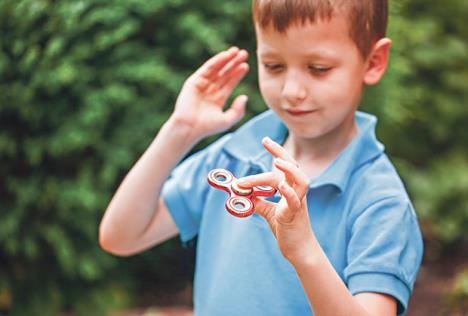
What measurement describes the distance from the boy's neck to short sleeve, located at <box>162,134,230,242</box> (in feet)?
0.97

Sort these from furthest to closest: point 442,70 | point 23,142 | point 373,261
A: 1. point 442,70
2. point 23,142
3. point 373,261

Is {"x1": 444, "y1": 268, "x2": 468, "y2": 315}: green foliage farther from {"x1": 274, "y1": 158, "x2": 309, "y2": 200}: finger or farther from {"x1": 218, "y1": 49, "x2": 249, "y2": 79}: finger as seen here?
{"x1": 274, "y1": 158, "x2": 309, "y2": 200}: finger

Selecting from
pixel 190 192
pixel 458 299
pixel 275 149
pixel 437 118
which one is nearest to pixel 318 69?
pixel 275 149

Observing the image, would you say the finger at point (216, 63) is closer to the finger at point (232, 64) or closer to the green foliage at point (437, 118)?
the finger at point (232, 64)

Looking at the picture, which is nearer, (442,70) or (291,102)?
(291,102)

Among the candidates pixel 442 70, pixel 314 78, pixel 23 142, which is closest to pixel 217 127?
pixel 314 78

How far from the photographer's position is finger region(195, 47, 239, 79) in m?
2.43

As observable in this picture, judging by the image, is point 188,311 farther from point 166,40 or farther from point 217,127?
point 217,127

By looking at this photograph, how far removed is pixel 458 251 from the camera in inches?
227

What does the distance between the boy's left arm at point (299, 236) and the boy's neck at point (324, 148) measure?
49cm

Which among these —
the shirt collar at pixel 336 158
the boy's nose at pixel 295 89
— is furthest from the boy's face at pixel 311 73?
the shirt collar at pixel 336 158

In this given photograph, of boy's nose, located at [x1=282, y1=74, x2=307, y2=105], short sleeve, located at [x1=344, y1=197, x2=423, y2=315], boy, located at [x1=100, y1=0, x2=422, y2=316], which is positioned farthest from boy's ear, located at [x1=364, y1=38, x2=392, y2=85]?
short sleeve, located at [x1=344, y1=197, x2=423, y2=315]

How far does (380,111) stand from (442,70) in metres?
1.58

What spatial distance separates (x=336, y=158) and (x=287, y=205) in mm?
534
